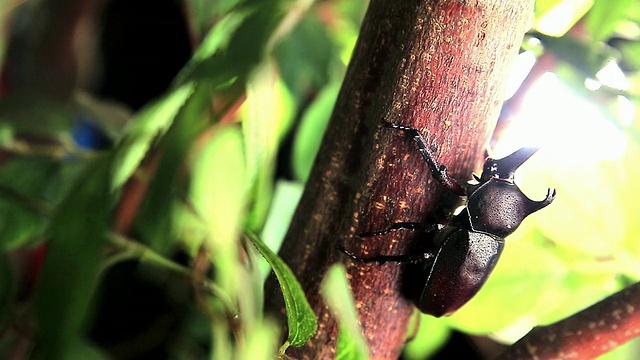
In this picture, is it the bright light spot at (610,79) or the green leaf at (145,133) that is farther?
the bright light spot at (610,79)

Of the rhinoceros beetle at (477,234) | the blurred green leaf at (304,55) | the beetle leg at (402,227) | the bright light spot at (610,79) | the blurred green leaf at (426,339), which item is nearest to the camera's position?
the beetle leg at (402,227)

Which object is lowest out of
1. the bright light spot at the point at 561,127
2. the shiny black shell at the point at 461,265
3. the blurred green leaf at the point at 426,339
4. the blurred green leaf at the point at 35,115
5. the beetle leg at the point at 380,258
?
the blurred green leaf at the point at 426,339

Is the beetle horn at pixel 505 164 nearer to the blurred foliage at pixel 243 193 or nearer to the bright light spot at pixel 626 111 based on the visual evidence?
the blurred foliage at pixel 243 193

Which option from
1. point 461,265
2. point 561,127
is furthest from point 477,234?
point 561,127

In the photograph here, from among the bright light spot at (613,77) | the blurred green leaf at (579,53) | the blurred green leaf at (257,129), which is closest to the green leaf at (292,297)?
the blurred green leaf at (257,129)

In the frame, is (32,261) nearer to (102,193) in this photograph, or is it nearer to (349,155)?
(102,193)
